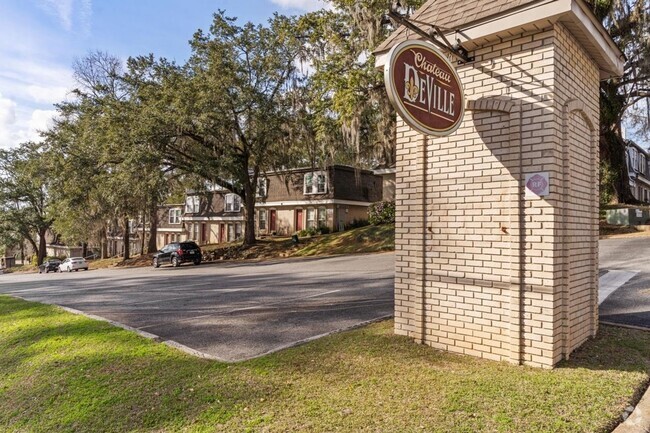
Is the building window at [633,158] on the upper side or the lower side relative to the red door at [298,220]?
upper

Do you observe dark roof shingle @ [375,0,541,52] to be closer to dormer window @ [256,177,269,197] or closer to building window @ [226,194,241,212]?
dormer window @ [256,177,269,197]

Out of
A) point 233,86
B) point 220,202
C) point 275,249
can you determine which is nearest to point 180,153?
point 233,86

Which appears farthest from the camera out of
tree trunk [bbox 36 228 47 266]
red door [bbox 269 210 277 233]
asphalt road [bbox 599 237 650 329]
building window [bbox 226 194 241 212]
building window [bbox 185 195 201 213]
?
tree trunk [bbox 36 228 47 266]

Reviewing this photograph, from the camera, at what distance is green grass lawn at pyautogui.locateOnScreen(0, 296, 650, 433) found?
10.6 ft

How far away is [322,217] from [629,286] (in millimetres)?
23688

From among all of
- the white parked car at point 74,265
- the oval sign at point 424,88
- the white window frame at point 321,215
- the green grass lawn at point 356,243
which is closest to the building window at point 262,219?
the white window frame at point 321,215

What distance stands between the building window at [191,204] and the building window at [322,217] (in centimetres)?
1619

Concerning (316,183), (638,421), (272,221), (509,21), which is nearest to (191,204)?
(272,221)

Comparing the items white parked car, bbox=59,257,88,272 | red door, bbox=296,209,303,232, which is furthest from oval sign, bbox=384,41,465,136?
white parked car, bbox=59,257,88,272

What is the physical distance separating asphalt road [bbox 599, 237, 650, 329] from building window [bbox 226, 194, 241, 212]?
95.5 ft

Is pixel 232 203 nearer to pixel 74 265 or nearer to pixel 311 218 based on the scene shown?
pixel 311 218

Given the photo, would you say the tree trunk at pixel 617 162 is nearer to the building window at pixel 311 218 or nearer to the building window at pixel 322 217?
the building window at pixel 322 217

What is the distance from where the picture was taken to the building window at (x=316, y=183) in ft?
100

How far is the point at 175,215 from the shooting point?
46.6 metres
